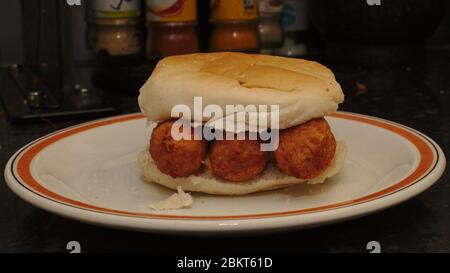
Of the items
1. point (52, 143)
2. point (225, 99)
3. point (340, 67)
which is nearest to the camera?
point (225, 99)

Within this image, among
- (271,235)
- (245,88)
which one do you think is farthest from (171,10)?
(271,235)

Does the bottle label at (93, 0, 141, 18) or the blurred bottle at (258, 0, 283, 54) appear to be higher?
the bottle label at (93, 0, 141, 18)

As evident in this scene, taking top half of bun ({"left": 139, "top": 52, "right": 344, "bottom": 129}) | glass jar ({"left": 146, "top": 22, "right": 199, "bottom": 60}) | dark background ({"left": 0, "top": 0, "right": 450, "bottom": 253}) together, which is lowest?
dark background ({"left": 0, "top": 0, "right": 450, "bottom": 253})

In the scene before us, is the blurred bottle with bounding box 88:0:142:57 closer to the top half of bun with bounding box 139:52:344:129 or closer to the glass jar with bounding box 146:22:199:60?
the glass jar with bounding box 146:22:199:60

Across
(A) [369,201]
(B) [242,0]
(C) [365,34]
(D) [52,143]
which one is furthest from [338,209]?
(C) [365,34]

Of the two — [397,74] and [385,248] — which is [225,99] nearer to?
[385,248]

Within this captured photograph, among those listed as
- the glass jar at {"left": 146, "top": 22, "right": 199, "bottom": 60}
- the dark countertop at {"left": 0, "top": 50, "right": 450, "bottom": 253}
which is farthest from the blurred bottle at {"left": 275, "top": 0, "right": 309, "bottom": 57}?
the dark countertop at {"left": 0, "top": 50, "right": 450, "bottom": 253}
